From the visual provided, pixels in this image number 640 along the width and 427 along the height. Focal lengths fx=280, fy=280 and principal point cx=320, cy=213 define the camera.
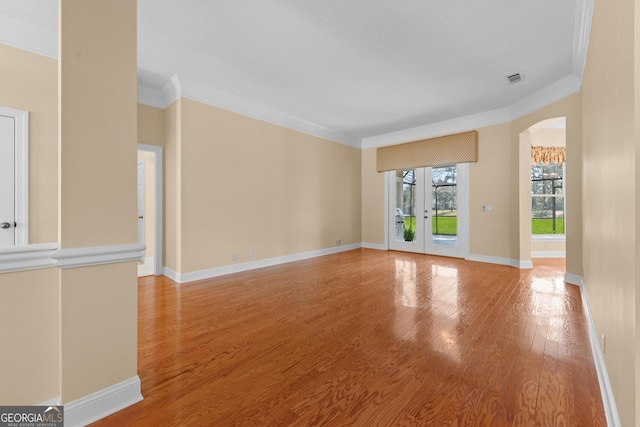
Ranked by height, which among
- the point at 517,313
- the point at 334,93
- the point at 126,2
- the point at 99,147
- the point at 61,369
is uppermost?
the point at 334,93

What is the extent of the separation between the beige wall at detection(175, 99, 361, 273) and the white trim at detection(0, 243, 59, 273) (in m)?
2.79

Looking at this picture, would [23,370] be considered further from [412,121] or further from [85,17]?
[412,121]

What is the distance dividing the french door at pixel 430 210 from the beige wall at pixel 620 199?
4.15 metres

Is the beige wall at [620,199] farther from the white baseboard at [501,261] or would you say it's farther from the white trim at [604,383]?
the white baseboard at [501,261]

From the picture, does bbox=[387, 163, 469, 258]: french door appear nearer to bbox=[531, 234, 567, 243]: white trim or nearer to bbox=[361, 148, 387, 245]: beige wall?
bbox=[361, 148, 387, 245]: beige wall

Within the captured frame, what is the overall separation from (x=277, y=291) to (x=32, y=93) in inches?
139

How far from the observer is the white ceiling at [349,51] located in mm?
2639

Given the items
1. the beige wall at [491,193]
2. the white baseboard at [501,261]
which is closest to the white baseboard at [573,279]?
the white baseboard at [501,261]

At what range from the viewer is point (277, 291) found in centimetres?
373

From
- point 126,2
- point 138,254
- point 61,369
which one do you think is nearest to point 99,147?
point 138,254

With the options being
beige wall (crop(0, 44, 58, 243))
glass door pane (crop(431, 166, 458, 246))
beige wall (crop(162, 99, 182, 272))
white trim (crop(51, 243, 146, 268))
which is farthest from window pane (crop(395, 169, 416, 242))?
beige wall (crop(0, 44, 58, 243))

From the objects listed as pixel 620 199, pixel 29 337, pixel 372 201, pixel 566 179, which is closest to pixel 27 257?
pixel 29 337

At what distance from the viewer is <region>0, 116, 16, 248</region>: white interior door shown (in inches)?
114

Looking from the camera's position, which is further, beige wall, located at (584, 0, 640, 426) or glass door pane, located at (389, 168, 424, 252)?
glass door pane, located at (389, 168, 424, 252)
